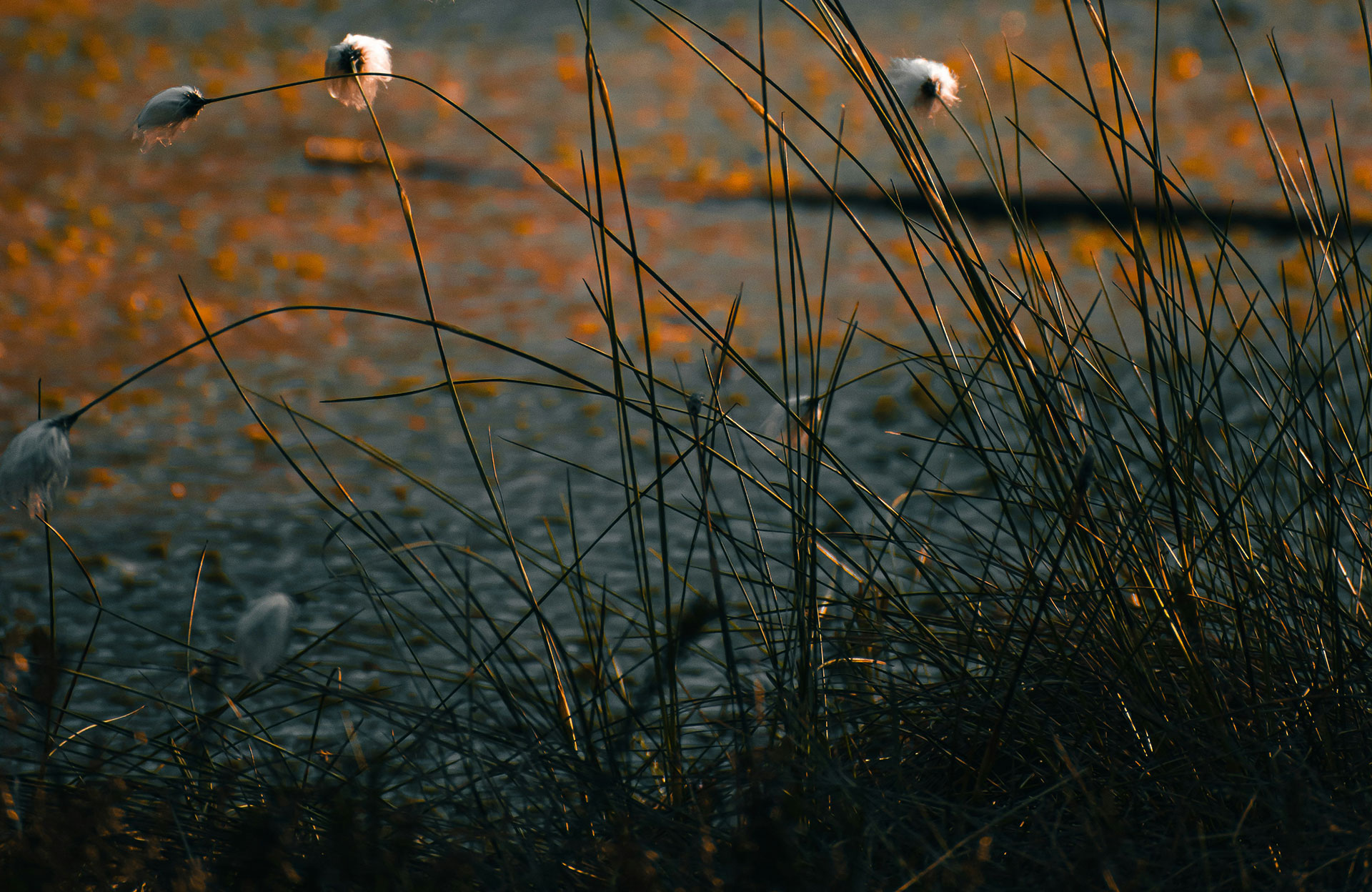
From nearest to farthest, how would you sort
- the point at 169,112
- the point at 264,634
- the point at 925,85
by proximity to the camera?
the point at 264,634
the point at 169,112
the point at 925,85

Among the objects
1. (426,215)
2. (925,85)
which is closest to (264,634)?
(925,85)

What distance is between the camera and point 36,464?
987 millimetres

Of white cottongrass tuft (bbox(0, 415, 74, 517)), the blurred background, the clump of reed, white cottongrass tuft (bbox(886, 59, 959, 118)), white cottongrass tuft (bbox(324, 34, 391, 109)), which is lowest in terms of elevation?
the clump of reed

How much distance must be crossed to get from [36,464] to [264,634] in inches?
10.0

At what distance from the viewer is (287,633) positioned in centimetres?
93

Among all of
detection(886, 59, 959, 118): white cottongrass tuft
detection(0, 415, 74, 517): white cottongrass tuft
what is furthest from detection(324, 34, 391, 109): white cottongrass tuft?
detection(886, 59, 959, 118): white cottongrass tuft

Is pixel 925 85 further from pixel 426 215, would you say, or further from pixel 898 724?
pixel 426 215

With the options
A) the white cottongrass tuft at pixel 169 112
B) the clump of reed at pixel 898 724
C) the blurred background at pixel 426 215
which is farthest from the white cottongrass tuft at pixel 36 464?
the blurred background at pixel 426 215

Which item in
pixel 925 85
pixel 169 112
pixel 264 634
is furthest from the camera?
pixel 925 85

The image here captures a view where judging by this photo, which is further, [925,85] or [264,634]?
[925,85]

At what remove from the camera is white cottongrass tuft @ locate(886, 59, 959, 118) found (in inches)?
47.1

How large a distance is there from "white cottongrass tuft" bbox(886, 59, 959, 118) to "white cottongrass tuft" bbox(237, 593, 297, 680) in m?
0.75

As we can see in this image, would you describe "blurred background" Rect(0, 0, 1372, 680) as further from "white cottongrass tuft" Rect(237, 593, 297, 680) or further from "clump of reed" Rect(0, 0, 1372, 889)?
"white cottongrass tuft" Rect(237, 593, 297, 680)

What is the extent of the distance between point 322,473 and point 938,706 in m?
1.50
